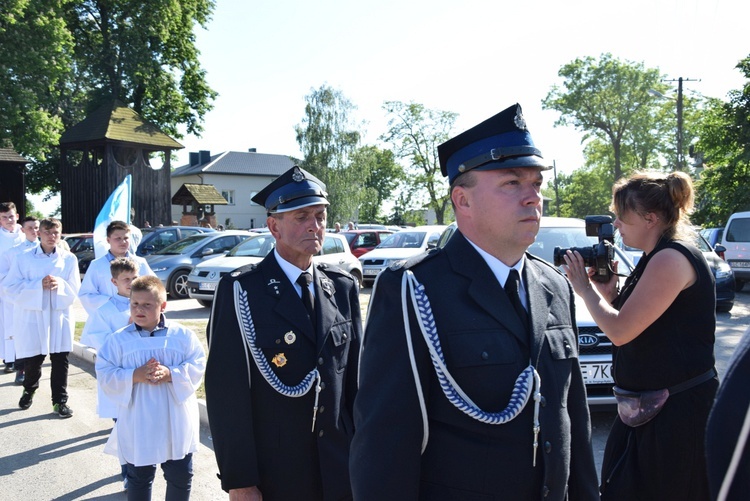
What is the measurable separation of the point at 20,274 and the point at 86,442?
8.00ft

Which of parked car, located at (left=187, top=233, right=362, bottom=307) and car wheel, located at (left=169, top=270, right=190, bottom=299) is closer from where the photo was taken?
parked car, located at (left=187, top=233, right=362, bottom=307)

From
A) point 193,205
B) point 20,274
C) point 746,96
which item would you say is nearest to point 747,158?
point 746,96

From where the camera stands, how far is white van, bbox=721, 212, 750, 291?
17.7m

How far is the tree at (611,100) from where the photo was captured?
175ft

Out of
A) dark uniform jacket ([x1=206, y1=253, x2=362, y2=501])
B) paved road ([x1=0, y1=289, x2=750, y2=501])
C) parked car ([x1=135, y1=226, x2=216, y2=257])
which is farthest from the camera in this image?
parked car ([x1=135, y1=226, x2=216, y2=257])

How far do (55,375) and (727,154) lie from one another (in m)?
26.6

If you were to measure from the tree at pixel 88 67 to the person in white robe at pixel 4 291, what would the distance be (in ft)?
72.1

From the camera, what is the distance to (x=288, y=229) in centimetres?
313

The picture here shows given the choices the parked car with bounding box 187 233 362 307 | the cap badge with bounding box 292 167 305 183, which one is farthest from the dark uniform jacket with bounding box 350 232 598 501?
the parked car with bounding box 187 233 362 307

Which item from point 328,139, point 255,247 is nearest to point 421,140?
point 328,139

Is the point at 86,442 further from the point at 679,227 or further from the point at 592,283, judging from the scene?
the point at 679,227

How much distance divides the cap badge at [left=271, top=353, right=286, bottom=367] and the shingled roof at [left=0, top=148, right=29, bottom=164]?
105 ft

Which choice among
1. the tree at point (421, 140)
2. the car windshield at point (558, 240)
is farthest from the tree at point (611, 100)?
the car windshield at point (558, 240)

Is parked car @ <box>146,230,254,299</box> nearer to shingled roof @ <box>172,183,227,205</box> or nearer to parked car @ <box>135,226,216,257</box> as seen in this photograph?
parked car @ <box>135,226,216,257</box>
